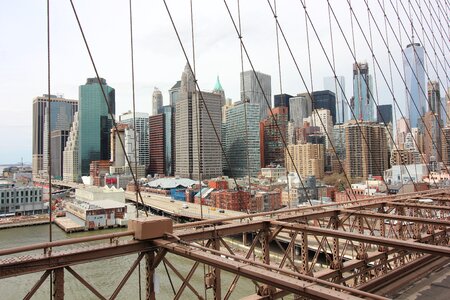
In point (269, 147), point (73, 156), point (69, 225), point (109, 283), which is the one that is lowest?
point (69, 225)

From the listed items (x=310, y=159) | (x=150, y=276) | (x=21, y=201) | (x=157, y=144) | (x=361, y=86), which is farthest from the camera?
(x=157, y=144)

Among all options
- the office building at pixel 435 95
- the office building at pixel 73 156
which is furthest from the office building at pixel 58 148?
the office building at pixel 435 95

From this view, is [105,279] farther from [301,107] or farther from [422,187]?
[301,107]

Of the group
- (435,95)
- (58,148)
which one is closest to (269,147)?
(435,95)

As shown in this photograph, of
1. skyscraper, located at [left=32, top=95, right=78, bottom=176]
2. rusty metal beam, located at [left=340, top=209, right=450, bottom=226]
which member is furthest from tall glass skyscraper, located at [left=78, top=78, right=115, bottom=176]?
rusty metal beam, located at [left=340, top=209, right=450, bottom=226]

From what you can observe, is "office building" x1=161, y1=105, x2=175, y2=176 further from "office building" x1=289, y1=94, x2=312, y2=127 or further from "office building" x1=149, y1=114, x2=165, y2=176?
"office building" x1=289, y1=94, x2=312, y2=127

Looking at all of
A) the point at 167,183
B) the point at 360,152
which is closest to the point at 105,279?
the point at 360,152

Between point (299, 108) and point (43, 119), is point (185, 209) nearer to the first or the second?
point (299, 108)
